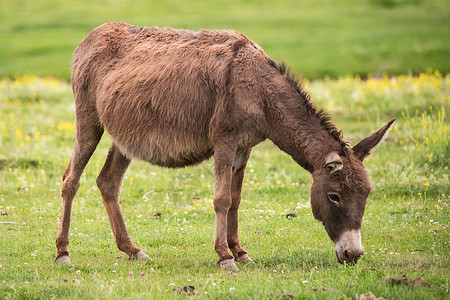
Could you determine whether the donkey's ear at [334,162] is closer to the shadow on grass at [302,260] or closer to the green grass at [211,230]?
the green grass at [211,230]

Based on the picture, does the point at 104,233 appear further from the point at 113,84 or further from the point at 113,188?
the point at 113,84

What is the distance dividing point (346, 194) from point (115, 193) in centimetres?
310

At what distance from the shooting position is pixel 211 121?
6.56m

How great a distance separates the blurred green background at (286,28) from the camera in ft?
102

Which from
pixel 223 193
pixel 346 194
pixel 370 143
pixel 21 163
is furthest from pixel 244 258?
pixel 21 163

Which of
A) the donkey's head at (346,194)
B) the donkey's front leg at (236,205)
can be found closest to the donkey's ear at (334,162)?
the donkey's head at (346,194)

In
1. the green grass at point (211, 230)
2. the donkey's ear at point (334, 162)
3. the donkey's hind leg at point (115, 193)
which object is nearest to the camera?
the green grass at point (211, 230)

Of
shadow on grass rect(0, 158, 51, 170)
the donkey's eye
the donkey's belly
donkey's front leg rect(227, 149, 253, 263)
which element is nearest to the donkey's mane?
the donkey's eye

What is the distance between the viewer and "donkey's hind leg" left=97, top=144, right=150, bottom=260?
7352 mm

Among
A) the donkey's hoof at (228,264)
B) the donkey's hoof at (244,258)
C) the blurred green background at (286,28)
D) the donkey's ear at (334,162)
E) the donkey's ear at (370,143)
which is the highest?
the donkey's ear at (370,143)

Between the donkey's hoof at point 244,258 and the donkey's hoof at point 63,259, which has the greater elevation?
the donkey's hoof at point 244,258

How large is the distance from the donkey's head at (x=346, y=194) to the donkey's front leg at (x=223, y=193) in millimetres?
972

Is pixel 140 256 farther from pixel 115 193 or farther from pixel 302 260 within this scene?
pixel 302 260

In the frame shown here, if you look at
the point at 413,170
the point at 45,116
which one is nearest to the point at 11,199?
the point at 413,170
